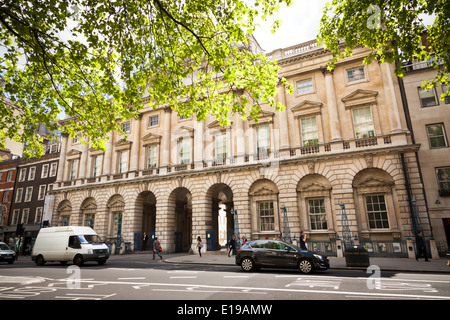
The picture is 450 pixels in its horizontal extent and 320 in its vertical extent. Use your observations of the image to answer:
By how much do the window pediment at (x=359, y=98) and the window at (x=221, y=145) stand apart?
10.8 meters

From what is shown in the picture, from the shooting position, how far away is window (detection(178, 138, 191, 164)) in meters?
26.5

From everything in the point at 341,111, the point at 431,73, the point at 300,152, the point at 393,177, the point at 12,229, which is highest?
the point at 431,73

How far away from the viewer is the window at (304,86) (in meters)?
23.1

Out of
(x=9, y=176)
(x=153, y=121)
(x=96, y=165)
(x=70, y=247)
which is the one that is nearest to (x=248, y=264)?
(x=70, y=247)

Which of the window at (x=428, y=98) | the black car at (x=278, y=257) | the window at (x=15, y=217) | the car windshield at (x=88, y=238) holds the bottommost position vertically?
the black car at (x=278, y=257)

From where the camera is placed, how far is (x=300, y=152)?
2153 cm

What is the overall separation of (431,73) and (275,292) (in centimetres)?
2130

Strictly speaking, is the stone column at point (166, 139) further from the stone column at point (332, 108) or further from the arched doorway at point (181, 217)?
the stone column at point (332, 108)

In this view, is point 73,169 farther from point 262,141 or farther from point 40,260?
point 262,141

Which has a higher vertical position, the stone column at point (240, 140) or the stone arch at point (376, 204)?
the stone column at point (240, 140)

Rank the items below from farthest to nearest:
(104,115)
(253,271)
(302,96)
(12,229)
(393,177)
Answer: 1. (12,229)
2. (302,96)
3. (393,177)
4. (253,271)
5. (104,115)

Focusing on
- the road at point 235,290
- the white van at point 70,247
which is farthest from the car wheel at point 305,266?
the white van at point 70,247
